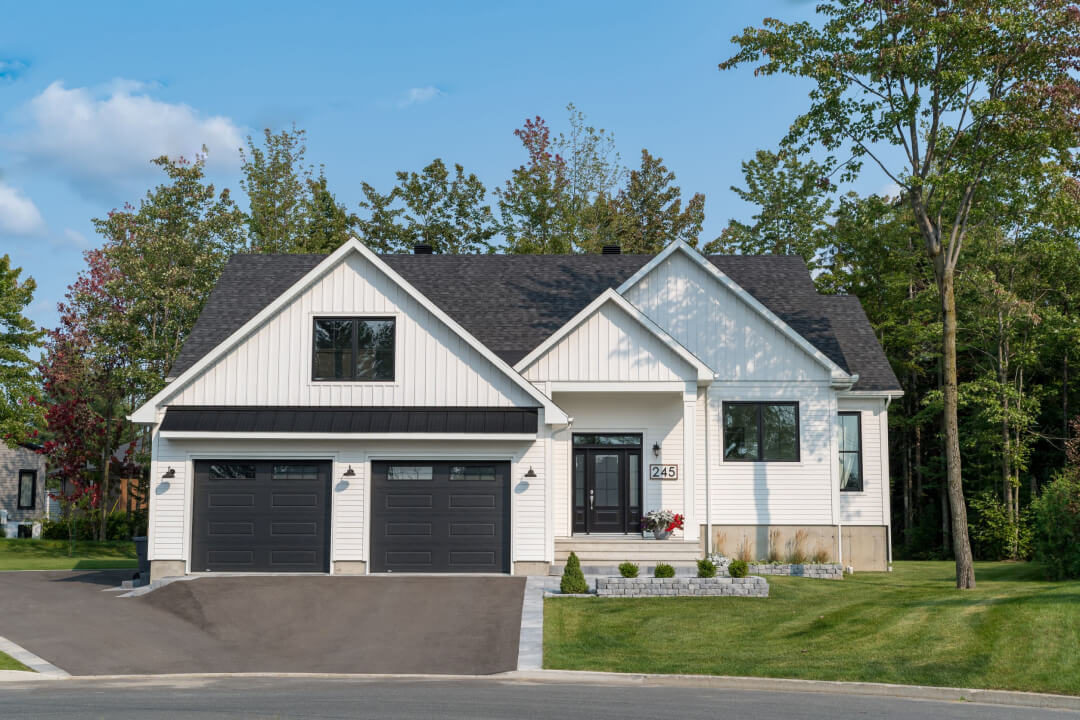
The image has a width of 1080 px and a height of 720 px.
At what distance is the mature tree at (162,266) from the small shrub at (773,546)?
2163 cm

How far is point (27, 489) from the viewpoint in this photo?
4366cm

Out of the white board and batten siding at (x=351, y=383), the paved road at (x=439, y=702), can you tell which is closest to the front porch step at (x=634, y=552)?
the white board and batten siding at (x=351, y=383)

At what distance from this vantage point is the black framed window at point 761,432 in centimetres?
2359

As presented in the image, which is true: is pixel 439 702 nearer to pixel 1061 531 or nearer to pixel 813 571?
pixel 813 571

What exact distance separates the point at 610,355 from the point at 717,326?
3.60 m

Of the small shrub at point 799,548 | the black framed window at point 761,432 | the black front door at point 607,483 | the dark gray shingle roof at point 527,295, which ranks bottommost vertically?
the small shrub at point 799,548

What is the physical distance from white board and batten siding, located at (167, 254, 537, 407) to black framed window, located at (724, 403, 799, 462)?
599 centimetres

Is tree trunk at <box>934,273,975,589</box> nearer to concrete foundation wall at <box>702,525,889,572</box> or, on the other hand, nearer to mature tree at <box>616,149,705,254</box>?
concrete foundation wall at <box>702,525,889,572</box>

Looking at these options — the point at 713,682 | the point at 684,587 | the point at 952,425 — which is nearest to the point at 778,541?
the point at 952,425

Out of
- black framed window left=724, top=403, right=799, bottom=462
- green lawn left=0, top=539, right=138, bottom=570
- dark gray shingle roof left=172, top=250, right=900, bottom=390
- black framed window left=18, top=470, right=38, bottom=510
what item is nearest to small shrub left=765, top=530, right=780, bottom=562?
black framed window left=724, top=403, right=799, bottom=462

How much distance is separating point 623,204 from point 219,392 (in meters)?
30.3

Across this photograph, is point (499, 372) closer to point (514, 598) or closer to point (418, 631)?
point (514, 598)

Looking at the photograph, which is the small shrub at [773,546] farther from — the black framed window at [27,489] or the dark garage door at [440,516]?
the black framed window at [27,489]

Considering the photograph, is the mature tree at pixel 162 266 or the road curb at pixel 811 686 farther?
the mature tree at pixel 162 266
